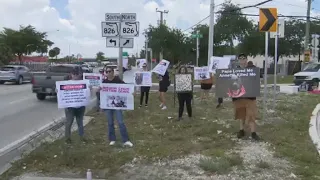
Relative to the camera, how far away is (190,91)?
11352 millimetres

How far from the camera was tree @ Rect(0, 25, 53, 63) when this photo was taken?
61750 mm

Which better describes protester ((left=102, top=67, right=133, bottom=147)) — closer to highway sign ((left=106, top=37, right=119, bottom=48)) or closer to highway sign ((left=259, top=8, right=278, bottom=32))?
highway sign ((left=106, top=37, right=119, bottom=48))

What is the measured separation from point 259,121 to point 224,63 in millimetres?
5893

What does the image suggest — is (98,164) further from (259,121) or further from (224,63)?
(224,63)

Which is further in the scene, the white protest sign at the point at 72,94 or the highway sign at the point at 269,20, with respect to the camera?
the highway sign at the point at 269,20

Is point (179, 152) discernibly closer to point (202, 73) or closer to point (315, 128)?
point (315, 128)

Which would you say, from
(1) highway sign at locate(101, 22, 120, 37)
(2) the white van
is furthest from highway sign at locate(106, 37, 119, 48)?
(2) the white van

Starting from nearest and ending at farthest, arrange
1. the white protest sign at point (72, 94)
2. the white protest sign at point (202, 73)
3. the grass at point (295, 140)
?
1. the grass at point (295, 140)
2. the white protest sign at point (72, 94)
3. the white protest sign at point (202, 73)

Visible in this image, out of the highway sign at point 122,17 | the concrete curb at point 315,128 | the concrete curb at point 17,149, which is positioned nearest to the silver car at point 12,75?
the highway sign at point 122,17

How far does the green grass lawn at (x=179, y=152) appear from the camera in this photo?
267 inches

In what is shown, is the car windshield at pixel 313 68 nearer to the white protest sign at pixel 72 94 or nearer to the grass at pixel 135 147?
the grass at pixel 135 147

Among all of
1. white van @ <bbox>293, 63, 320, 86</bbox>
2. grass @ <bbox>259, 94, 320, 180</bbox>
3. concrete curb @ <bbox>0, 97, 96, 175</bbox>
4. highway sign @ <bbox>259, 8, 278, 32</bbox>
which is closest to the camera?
grass @ <bbox>259, 94, 320, 180</bbox>

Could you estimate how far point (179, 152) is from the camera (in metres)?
7.86

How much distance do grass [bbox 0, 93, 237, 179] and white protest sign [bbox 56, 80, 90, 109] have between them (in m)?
0.81
